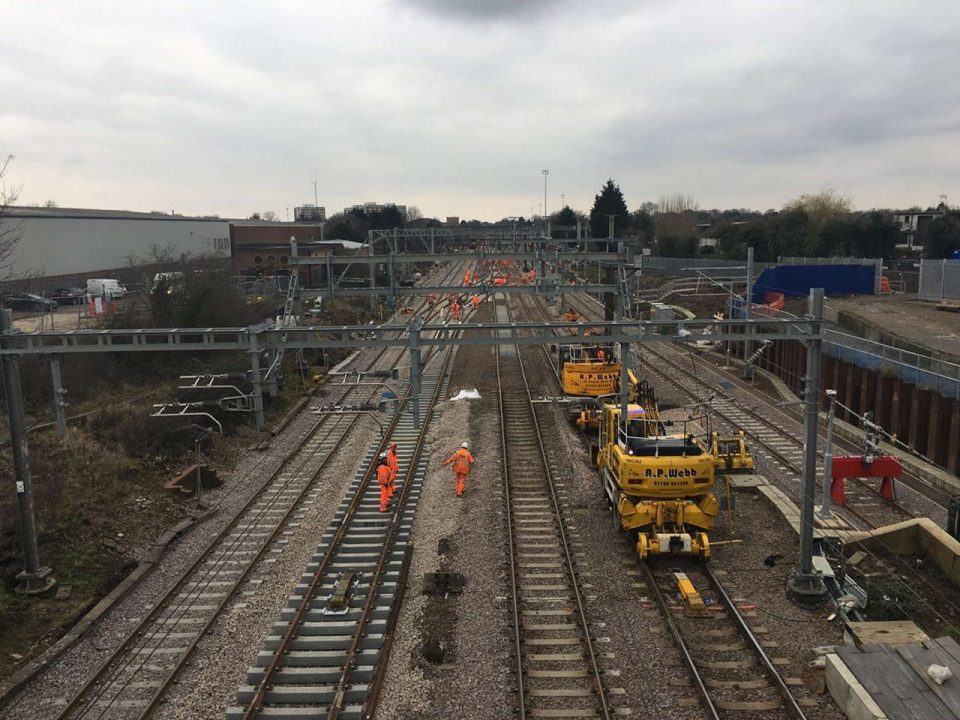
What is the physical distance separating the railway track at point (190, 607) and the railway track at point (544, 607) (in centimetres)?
453

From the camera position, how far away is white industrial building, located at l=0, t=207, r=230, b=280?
43.6 metres

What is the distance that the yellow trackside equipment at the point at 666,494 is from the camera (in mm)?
11922

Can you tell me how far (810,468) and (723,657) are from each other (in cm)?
319

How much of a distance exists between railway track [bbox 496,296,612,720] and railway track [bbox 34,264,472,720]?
4526 millimetres

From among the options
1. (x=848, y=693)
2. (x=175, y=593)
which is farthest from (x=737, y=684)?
(x=175, y=593)

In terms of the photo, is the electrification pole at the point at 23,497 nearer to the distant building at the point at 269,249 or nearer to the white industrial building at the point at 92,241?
the white industrial building at the point at 92,241

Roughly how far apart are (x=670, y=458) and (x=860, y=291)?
106 ft

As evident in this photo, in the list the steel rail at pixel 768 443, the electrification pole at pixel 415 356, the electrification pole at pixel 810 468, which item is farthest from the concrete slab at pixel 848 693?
the steel rail at pixel 768 443

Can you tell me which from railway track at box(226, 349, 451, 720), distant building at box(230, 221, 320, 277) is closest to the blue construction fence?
railway track at box(226, 349, 451, 720)

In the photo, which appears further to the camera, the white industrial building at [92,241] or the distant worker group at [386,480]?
the white industrial building at [92,241]

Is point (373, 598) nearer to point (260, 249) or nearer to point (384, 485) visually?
point (384, 485)

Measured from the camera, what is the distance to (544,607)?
10734mm

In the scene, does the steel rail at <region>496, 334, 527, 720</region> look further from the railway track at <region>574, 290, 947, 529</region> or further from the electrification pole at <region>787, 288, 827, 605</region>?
the railway track at <region>574, 290, 947, 529</region>

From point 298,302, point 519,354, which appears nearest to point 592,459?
point 298,302
